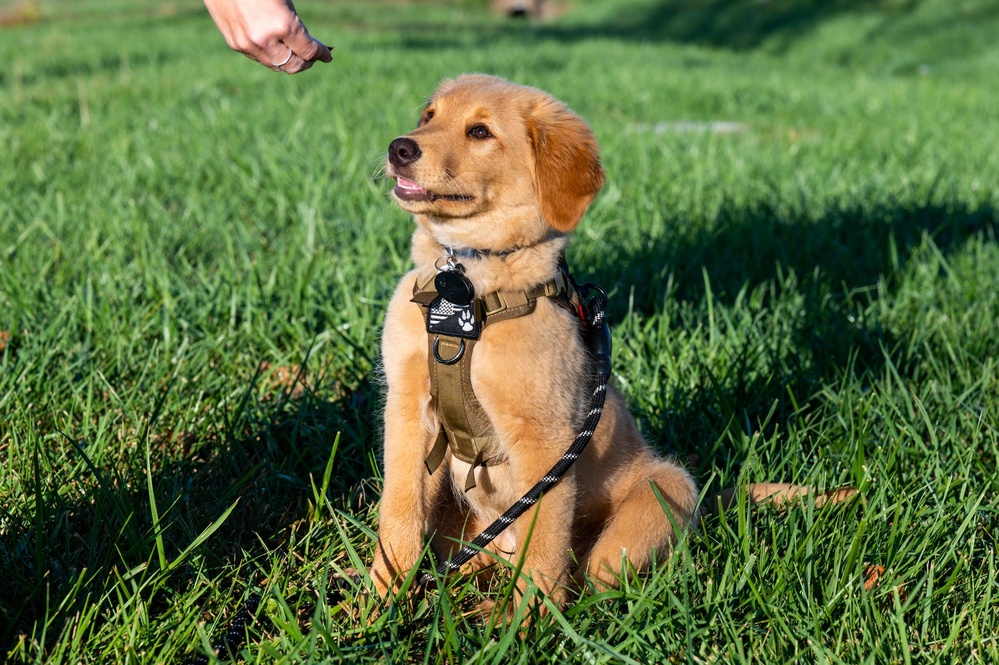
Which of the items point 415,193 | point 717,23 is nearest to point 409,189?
point 415,193

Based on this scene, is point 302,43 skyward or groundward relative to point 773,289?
skyward

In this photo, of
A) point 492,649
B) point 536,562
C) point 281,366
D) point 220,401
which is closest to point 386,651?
point 492,649

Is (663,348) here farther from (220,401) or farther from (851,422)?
(220,401)

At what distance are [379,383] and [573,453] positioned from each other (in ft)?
2.36

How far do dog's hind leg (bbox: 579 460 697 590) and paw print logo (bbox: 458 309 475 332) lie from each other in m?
0.51

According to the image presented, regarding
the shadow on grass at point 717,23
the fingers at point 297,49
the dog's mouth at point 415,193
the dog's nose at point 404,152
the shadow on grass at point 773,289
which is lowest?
the shadow on grass at point 717,23

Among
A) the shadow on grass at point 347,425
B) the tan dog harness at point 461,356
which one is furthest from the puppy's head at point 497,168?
the shadow on grass at point 347,425

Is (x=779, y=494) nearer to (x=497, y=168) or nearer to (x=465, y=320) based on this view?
(x=465, y=320)

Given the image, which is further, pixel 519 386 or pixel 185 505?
pixel 185 505

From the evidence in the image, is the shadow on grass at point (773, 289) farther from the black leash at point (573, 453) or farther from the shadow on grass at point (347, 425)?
the black leash at point (573, 453)

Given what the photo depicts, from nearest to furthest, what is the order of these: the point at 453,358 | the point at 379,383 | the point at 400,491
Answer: the point at 453,358 < the point at 400,491 < the point at 379,383

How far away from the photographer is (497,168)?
2084 mm

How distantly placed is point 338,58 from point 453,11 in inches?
714

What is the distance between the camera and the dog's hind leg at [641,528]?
1.95 metres
